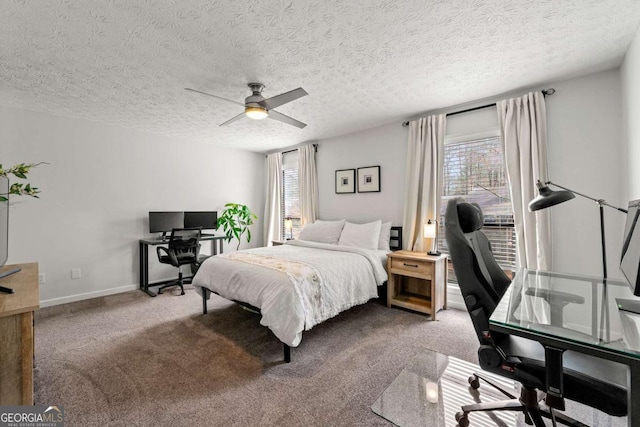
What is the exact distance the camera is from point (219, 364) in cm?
209

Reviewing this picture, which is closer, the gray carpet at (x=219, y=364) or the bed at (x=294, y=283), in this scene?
the gray carpet at (x=219, y=364)

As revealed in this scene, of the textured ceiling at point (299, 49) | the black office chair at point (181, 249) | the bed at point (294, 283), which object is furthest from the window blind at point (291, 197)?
the textured ceiling at point (299, 49)

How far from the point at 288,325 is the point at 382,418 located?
87 cm

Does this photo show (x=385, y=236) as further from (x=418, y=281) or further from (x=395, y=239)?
(x=418, y=281)

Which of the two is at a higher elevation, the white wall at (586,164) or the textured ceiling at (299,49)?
the textured ceiling at (299,49)

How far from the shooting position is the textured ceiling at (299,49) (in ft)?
5.49

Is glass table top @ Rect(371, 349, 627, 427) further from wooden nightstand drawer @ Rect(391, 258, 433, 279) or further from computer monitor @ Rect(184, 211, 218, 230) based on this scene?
computer monitor @ Rect(184, 211, 218, 230)

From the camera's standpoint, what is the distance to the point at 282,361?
2129 mm

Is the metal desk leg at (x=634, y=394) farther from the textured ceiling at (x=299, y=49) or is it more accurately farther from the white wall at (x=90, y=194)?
the white wall at (x=90, y=194)

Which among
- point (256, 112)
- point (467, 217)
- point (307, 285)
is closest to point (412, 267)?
point (307, 285)

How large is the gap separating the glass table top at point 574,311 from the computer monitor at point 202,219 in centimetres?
449

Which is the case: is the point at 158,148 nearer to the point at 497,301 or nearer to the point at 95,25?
the point at 95,25

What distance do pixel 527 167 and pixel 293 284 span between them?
2616 millimetres

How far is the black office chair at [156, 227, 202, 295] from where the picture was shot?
3.86 meters
